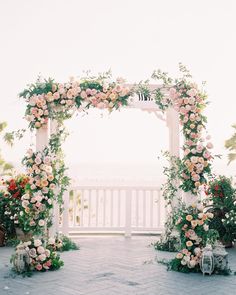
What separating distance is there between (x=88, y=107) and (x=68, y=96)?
1.07 ft

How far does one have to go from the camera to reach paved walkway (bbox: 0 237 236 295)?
4.47 meters

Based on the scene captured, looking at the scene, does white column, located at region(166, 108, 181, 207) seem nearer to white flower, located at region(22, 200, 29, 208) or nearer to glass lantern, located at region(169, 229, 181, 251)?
glass lantern, located at region(169, 229, 181, 251)

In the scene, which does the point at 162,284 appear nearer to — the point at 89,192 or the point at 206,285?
the point at 206,285

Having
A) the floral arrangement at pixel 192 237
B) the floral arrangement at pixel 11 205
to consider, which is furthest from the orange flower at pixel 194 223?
the floral arrangement at pixel 11 205

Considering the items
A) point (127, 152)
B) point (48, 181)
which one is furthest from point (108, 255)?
point (127, 152)

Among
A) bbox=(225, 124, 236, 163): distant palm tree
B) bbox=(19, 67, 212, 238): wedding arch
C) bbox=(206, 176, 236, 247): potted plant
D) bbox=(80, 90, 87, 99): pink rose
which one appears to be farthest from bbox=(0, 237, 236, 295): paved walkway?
bbox=(225, 124, 236, 163): distant palm tree

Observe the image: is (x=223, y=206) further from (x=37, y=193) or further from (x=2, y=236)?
(x=2, y=236)

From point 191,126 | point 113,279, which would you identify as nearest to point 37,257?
point 113,279

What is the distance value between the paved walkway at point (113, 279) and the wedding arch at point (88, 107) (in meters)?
0.72

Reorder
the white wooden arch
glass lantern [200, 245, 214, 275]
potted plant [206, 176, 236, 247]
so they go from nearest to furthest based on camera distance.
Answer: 1. glass lantern [200, 245, 214, 275]
2. the white wooden arch
3. potted plant [206, 176, 236, 247]

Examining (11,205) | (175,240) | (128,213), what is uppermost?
(11,205)

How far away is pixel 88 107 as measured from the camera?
5793mm

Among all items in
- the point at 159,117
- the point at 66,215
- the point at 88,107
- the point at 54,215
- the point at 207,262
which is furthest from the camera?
the point at 66,215

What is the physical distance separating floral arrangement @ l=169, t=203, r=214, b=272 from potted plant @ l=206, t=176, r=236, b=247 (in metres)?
1.67
